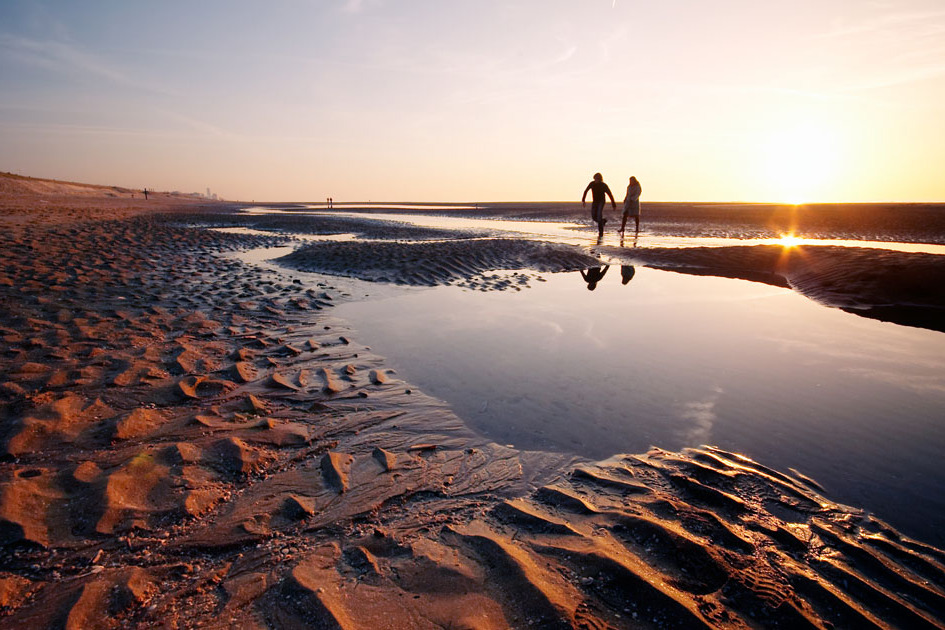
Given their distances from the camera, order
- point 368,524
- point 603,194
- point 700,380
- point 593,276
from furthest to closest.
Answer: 1. point 603,194
2. point 593,276
3. point 700,380
4. point 368,524

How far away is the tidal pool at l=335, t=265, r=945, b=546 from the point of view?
371 cm

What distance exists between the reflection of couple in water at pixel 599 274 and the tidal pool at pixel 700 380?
2.58 metres

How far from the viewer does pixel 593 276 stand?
13.1 meters

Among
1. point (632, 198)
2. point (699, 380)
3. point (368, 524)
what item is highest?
point (632, 198)

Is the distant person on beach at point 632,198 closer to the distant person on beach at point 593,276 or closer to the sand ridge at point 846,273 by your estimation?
the sand ridge at point 846,273

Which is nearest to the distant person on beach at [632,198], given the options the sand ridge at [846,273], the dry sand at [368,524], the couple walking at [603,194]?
the couple walking at [603,194]

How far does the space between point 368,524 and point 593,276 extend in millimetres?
11540

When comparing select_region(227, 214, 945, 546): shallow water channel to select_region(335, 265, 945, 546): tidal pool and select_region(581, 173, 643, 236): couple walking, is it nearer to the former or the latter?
select_region(335, 265, 945, 546): tidal pool

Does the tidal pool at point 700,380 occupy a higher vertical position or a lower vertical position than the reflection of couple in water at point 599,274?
lower

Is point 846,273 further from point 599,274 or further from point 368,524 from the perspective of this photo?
point 368,524

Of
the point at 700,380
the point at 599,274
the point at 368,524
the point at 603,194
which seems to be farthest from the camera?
the point at 603,194

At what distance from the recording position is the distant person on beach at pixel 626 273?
1238 centimetres

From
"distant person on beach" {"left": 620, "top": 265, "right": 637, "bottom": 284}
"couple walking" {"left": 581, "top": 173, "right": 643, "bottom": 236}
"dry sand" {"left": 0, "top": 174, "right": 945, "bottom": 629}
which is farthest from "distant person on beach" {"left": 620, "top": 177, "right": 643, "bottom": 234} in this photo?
"dry sand" {"left": 0, "top": 174, "right": 945, "bottom": 629}

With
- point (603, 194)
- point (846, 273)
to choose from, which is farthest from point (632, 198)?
point (846, 273)
